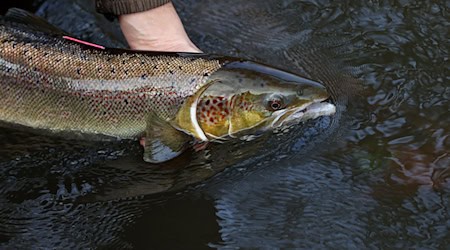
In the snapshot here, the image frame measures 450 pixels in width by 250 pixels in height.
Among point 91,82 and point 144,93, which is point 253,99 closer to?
point 144,93

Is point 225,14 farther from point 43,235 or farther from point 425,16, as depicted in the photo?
point 43,235

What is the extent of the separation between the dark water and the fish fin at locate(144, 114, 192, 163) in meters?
0.08

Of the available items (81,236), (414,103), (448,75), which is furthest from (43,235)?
(448,75)

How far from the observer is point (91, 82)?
2932 millimetres

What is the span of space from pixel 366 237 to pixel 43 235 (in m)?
1.19

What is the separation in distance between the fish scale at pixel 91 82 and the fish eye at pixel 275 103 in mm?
260

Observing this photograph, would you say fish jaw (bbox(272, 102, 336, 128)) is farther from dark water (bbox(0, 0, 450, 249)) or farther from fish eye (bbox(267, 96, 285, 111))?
dark water (bbox(0, 0, 450, 249))

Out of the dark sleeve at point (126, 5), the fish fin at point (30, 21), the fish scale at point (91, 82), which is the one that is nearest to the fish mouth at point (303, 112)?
the fish scale at point (91, 82)

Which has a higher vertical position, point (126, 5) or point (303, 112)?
point (126, 5)

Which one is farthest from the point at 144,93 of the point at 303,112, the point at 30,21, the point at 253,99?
the point at 30,21

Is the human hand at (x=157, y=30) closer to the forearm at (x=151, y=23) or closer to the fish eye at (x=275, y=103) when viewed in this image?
the forearm at (x=151, y=23)

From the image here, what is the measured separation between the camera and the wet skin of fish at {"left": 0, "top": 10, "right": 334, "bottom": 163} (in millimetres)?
2861

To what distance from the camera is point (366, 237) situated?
2.66 metres

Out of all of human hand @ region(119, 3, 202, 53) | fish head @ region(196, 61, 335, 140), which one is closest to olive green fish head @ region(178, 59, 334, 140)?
fish head @ region(196, 61, 335, 140)
